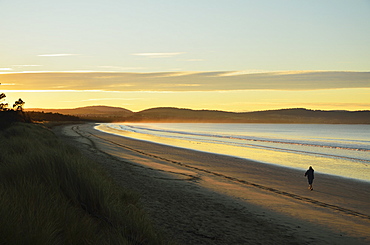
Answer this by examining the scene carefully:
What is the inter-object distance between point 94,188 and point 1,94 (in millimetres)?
36390

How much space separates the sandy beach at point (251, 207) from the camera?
26.7 feet

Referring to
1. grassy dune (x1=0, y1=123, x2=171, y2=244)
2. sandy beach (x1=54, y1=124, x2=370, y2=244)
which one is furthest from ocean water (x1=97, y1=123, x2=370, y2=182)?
grassy dune (x1=0, y1=123, x2=171, y2=244)

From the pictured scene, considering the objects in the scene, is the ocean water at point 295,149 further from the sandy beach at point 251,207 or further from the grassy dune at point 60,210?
the grassy dune at point 60,210

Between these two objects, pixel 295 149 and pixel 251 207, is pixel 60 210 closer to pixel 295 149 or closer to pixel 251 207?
pixel 251 207

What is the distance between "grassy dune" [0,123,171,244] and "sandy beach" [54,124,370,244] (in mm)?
1495

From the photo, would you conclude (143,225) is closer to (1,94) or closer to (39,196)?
(39,196)

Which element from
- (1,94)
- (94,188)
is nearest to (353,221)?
(94,188)

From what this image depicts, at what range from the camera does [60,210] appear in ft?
18.8

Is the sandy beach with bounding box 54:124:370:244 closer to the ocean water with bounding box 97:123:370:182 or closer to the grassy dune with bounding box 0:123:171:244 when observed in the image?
the grassy dune with bounding box 0:123:171:244

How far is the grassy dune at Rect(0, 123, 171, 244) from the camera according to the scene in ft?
15.4

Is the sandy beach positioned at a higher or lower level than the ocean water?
lower

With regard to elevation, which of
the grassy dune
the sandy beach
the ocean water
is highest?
the grassy dune

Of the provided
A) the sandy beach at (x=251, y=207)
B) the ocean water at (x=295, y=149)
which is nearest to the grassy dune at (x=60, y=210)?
the sandy beach at (x=251, y=207)

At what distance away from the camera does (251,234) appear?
26.7ft
